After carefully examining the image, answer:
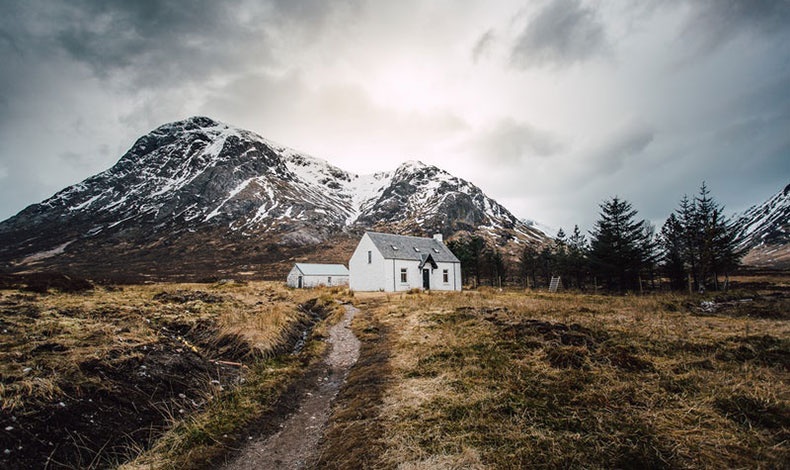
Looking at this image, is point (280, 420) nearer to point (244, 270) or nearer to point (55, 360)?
point (55, 360)

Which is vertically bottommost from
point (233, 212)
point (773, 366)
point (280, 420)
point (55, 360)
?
point (280, 420)

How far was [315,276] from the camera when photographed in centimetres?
5984

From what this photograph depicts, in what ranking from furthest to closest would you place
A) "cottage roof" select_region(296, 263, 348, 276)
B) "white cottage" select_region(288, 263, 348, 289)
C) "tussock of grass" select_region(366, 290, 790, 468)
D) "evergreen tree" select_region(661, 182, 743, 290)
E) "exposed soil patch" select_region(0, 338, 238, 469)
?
"cottage roof" select_region(296, 263, 348, 276)
"white cottage" select_region(288, 263, 348, 289)
"evergreen tree" select_region(661, 182, 743, 290)
"exposed soil patch" select_region(0, 338, 238, 469)
"tussock of grass" select_region(366, 290, 790, 468)

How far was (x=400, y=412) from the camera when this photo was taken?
5.56 meters

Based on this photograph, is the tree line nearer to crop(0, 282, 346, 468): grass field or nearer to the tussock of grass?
the tussock of grass

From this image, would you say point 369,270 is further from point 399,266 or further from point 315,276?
point 315,276

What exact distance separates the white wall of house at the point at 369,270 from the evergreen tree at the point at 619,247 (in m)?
25.5

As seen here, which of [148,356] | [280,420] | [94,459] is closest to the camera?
[94,459]

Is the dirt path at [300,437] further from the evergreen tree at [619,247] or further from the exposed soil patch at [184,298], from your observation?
the evergreen tree at [619,247]

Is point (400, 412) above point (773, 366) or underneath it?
underneath

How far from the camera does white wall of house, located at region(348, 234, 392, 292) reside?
3819 centimetres

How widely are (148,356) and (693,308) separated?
21.8 m

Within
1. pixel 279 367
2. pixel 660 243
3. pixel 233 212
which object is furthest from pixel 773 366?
pixel 233 212

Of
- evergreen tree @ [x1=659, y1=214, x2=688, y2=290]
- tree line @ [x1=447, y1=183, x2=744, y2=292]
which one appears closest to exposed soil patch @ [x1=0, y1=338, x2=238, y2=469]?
tree line @ [x1=447, y1=183, x2=744, y2=292]
